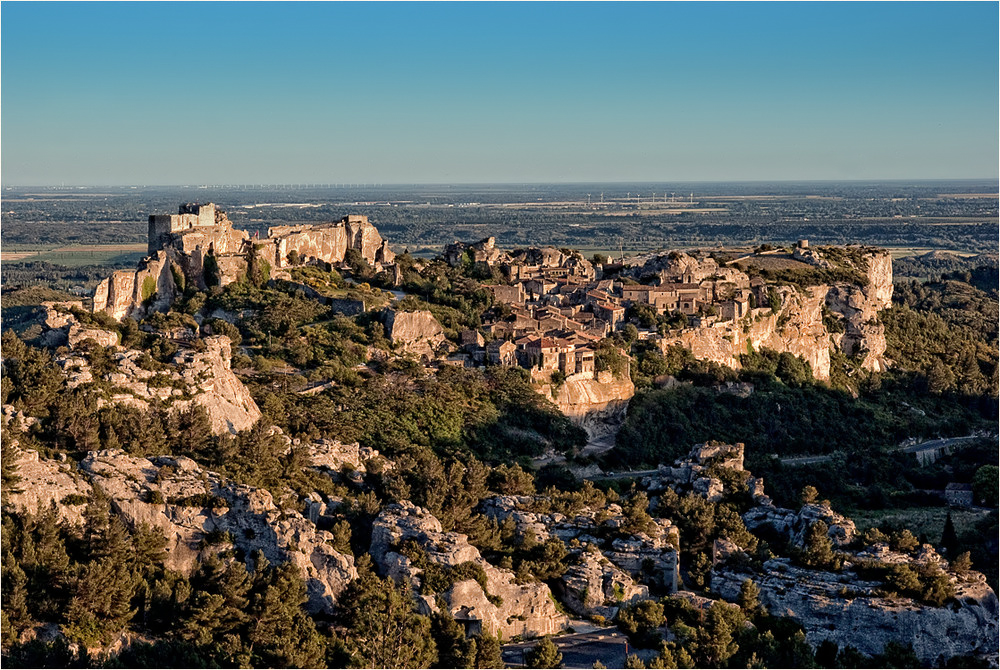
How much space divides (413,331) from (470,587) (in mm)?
22681

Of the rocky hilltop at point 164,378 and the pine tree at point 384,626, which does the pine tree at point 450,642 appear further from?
the rocky hilltop at point 164,378

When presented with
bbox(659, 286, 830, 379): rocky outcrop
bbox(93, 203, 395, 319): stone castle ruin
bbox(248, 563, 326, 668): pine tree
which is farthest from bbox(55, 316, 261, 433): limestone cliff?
bbox(659, 286, 830, 379): rocky outcrop

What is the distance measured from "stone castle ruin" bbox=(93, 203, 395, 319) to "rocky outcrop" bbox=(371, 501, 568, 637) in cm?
Result: 2076

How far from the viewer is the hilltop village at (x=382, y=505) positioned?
25047 mm

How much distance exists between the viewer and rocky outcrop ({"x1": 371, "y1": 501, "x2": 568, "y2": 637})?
2647 centimetres

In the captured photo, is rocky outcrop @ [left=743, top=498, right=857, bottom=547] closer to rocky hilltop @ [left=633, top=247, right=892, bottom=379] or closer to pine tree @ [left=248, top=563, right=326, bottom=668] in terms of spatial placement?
pine tree @ [left=248, top=563, right=326, bottom=668]

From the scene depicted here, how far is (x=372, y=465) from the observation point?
35531 mm

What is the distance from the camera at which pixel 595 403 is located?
48.4 metres

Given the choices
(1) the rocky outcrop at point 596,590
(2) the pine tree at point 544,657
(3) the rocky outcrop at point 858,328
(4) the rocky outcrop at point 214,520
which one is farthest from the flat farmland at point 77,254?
(2) the pine tree at point 544,657

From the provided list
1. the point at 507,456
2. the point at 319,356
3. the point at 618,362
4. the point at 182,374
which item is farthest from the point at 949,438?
the point at 182,374

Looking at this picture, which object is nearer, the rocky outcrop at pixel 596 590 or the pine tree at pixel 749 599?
the pine tree at pixel 749 599

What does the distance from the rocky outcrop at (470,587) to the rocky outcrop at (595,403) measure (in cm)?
1894

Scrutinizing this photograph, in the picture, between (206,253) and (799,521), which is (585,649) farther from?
(206,253)

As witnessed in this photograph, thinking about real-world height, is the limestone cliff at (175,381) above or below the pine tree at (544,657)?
above
